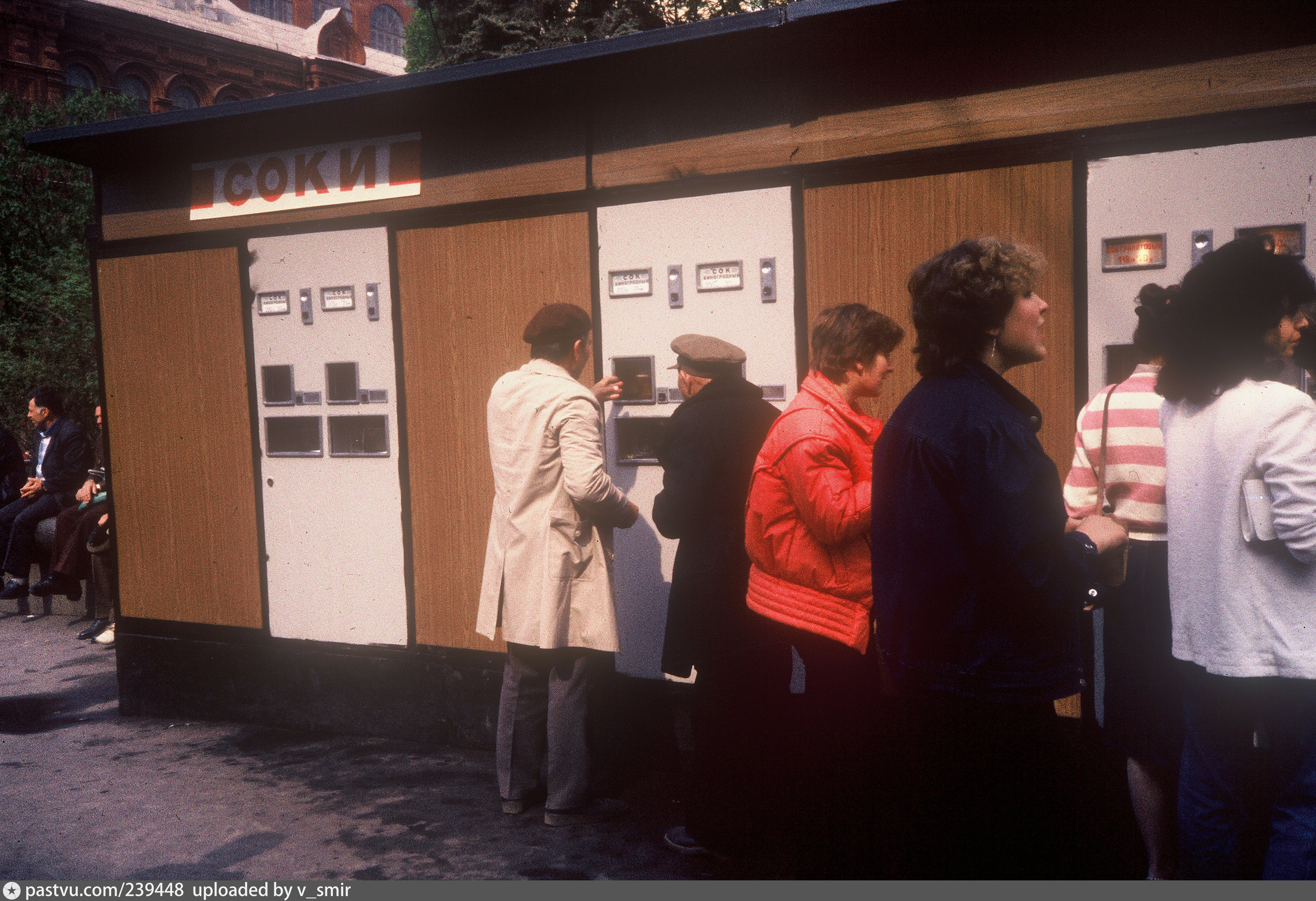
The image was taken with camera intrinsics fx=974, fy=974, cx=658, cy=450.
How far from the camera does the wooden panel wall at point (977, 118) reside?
3336 mm

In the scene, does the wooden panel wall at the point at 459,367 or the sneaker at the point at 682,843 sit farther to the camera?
the wooden panel wall at the point at 459,367

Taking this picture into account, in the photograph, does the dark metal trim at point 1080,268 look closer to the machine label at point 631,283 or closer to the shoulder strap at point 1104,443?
the shoulder strap at point 1104,443

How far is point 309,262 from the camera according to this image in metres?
5.14

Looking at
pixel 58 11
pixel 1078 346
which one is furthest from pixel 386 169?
pixel 58 11

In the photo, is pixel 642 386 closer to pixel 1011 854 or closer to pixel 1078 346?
pixel 1078 346

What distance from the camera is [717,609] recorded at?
11.1ft

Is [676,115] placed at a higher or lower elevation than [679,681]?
higher

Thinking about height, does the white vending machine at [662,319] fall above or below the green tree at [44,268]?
below

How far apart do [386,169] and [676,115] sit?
159 centimetres

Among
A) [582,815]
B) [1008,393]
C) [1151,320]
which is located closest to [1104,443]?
[1151,320]

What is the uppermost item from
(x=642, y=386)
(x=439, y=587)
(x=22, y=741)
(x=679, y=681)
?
(x=642, y=386)

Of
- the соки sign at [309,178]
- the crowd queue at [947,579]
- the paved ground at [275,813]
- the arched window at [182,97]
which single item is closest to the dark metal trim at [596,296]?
the crowd queue at [947,579]

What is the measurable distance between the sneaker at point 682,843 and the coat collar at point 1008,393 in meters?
2.16

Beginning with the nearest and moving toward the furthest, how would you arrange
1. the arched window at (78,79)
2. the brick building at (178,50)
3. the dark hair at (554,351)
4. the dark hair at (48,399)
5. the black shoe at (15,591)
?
the dark hair at (554,351) < the black shoe at (15,591) < the dark hair at (48,399) < the brick building at (178,50) < the arched window at (78,79)
